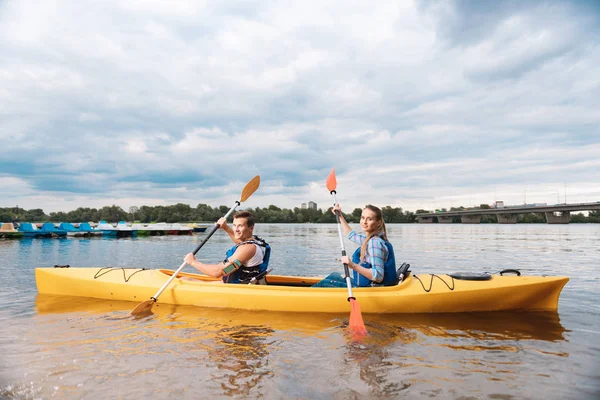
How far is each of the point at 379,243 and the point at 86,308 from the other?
4692 millimetres

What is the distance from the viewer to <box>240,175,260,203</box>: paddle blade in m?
7.65

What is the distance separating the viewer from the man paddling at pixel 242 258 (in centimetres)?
546

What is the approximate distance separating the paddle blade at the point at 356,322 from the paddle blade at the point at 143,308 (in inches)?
117

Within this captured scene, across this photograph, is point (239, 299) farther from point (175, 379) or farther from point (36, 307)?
point (36, 307)

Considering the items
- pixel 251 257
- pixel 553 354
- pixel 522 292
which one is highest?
pixel 251 257

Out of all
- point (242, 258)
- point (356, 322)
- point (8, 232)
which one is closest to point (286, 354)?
point (356, 322)

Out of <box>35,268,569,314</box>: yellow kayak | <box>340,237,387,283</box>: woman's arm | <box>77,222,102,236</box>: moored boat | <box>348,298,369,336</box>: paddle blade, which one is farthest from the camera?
<box>77,222,102,236</box>: moored boat

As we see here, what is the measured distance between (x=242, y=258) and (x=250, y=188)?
8.30ft

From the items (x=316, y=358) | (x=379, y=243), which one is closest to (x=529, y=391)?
(x=316, y=358)

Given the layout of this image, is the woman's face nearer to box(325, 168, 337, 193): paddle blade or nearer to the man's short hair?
the man's short hair

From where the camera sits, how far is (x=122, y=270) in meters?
6.89

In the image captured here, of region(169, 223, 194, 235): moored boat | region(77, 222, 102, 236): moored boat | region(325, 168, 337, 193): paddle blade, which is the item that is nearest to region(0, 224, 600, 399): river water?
region(325, 168, 337, 193): paddle blade

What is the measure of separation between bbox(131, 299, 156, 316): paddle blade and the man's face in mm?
1664

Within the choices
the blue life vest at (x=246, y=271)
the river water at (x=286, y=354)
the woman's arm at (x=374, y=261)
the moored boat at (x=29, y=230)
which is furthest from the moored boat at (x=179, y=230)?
the woman's arm at (x=374, y=261)
